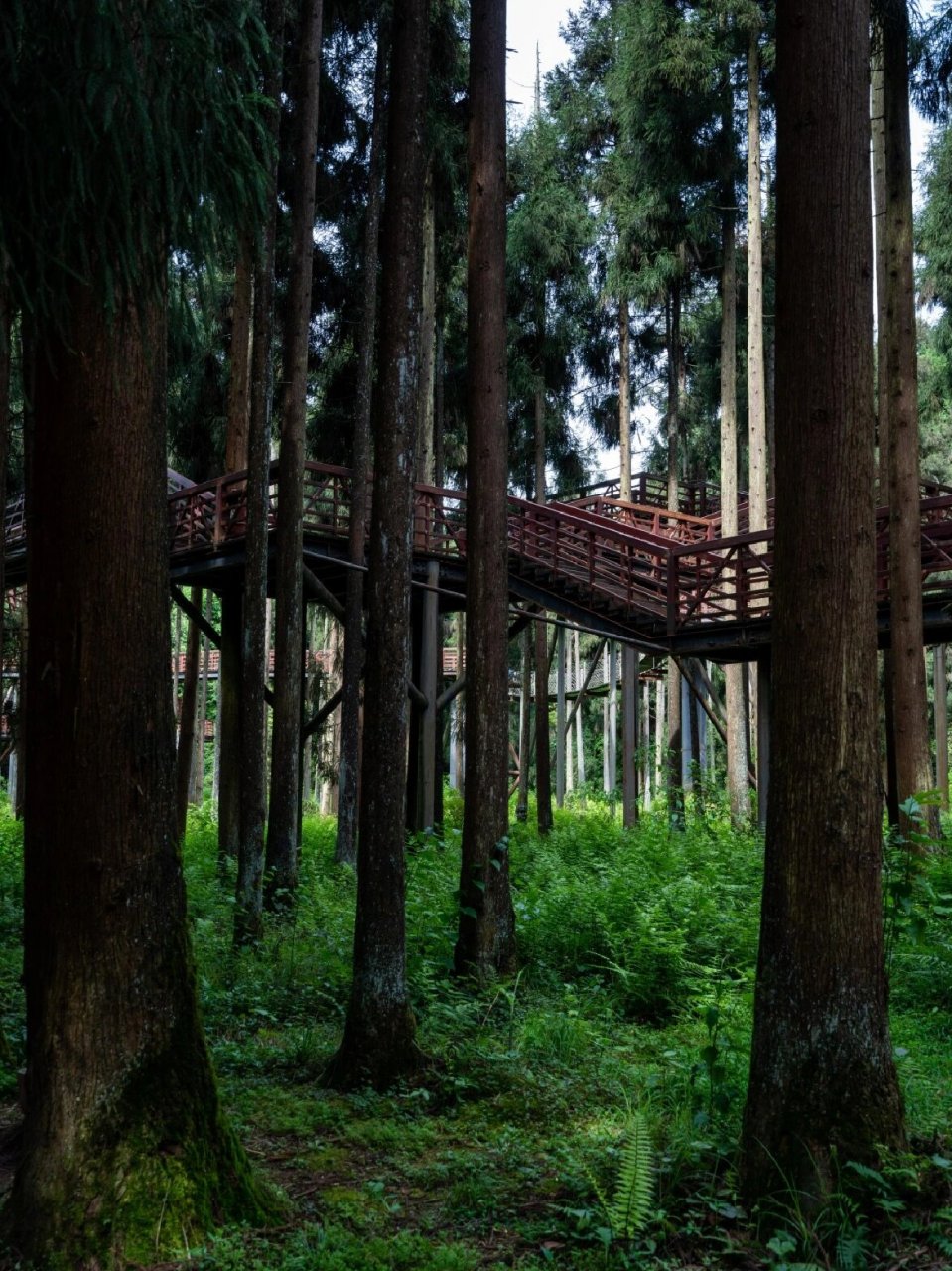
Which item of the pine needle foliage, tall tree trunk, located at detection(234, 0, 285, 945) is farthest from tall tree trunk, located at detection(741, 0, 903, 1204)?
tall tree trunk, located at detection(234, 0, 285, 945)

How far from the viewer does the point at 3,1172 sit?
483 cm

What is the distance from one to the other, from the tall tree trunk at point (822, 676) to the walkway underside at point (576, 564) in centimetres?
1064

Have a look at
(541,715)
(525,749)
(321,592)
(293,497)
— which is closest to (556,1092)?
(293,497)

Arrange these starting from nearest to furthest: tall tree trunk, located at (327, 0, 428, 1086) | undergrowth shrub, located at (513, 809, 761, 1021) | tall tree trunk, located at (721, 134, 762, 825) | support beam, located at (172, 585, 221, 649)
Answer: tall tree trunk, located at (327, 0, 428, 1086), undergrowth shrub, located at (513, 809, 761, 1021), support beam, located at (172, 585, 221, 649), tall tree trunk, located at (721, 134, 762, 825)

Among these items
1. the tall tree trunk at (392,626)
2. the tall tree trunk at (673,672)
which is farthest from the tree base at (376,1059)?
the tall tree trunk at (673,672)

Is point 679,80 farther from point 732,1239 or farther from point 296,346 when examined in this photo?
point 732,1239

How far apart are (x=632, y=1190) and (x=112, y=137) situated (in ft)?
14.5

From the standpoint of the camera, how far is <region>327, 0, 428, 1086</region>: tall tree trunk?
6.43 metres

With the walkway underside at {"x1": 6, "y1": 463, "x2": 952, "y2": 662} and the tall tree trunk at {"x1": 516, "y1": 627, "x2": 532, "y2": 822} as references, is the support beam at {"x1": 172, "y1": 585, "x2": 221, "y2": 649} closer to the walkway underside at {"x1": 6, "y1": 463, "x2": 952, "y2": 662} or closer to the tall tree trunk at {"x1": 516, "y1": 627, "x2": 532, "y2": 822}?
the walkway underside at {"x1": 6, "y1": 463, "x2": 952, "y2": 662}

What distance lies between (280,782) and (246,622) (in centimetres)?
174

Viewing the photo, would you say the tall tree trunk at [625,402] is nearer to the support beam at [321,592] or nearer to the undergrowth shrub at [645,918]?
the support beam at [321,592]

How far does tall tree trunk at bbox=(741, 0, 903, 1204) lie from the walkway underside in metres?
10.6

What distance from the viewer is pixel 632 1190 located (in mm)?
→ 4293

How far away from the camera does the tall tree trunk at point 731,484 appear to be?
18062 millimetres
